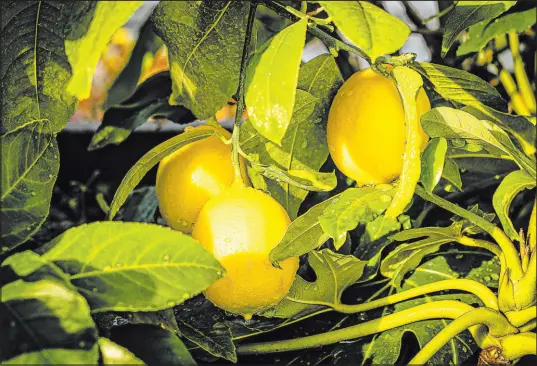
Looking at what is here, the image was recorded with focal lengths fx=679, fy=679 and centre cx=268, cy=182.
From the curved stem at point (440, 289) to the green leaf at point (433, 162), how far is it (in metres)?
0.15

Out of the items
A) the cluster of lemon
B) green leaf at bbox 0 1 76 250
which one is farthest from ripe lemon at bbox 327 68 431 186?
green leaf at bbox 0 1 76 250

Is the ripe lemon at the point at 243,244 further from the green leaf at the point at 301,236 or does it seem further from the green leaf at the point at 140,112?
the green leaf at the point at 140,112

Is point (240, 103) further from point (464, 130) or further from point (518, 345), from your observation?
point (518, 345)

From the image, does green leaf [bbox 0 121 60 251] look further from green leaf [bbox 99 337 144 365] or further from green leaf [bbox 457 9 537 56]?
green leaf [bbox 457 9 537 56]

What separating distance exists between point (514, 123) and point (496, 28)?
8 cm

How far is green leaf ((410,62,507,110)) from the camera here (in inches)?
21.2

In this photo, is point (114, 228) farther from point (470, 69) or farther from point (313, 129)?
point (470, 69)

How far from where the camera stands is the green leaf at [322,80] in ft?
1.84

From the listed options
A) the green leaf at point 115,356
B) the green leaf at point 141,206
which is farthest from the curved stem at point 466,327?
the green leaf at point 141,206

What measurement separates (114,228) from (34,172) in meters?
0.09

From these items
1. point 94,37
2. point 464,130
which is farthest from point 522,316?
point 94,37

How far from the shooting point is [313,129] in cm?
57

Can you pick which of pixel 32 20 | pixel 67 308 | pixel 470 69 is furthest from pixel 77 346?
pixel 470 69

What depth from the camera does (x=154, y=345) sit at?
44 cm
